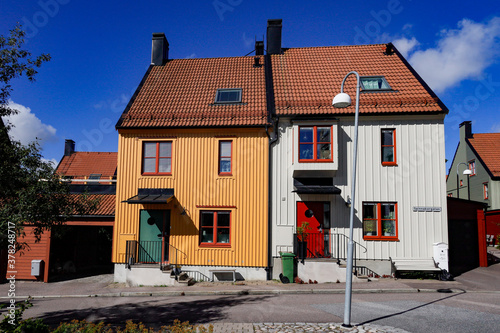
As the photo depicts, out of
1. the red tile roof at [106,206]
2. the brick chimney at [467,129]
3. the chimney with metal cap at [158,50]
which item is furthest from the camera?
the brick chimney at [467,129]

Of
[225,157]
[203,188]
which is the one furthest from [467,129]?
[203,188]

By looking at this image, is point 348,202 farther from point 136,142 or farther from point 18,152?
point 18,152

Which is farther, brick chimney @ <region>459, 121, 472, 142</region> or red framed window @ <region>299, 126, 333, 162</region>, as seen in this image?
brick chimney @ <region>459, 121, 472, 142</region>

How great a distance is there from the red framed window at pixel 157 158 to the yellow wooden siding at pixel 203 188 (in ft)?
0.79

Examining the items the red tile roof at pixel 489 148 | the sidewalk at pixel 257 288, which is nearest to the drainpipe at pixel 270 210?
the sidewalk at pixel 257 288

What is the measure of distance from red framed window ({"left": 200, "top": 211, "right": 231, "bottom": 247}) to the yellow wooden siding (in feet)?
0.79

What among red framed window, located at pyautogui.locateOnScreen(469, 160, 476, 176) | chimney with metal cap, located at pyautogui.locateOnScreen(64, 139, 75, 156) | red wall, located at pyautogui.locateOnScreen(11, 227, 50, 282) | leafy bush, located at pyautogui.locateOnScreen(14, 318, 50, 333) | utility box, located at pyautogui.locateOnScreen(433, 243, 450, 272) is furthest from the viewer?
chimney with metal cap, located at pyautogui.locateOnScreen(64, 139, 75, 156)

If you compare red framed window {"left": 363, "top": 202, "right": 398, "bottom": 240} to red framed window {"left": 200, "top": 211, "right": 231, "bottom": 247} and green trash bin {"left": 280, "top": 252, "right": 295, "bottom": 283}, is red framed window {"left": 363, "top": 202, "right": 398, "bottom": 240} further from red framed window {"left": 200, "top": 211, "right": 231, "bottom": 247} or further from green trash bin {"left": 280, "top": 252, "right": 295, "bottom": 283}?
red framed window {"left": 200, "top": 211, "right": 231, "bottom": 247}

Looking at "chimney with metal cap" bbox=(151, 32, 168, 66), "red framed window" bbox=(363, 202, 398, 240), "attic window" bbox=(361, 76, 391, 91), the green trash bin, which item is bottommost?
the green trash bin

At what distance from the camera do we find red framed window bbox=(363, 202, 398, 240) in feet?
48.6

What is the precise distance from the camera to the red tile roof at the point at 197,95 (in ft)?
52.6

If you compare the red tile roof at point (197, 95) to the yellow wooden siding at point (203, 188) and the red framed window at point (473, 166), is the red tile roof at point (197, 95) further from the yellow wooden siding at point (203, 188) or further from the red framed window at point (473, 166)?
the red framed window at point (473, 166)

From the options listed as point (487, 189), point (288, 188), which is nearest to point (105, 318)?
point (288, 188)

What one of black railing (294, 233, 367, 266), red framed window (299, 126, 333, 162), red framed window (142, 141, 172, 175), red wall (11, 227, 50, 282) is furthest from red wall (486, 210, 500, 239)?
red wall (11, 227, 50, 282)
